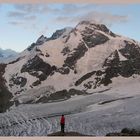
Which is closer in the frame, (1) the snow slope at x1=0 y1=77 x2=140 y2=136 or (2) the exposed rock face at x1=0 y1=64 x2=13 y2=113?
(1) the snow slope at x1=0 y1=77 x2=140 y2=136

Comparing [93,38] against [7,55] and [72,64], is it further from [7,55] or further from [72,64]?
[7,55]

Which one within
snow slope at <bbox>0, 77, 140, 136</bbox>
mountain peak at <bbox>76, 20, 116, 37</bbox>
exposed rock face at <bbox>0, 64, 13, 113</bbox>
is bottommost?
snow slope at <bbox>0, 77, 140, 136</bbox>

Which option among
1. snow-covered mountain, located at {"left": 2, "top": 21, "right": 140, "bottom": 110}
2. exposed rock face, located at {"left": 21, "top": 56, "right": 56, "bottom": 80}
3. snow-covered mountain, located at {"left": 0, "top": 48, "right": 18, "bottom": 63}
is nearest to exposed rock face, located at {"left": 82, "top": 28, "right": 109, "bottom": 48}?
snow-covered mountain, located at {"left": 2, "top": 21, "right": 140, "bottom": 110}

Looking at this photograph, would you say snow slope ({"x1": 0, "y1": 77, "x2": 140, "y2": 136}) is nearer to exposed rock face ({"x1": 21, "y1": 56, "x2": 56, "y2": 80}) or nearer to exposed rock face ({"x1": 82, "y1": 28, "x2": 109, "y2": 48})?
exposed rock face ({"x1": 21, "y1": 56, "x2": 56, "y2": 80})

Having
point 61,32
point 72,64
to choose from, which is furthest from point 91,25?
point 72,64

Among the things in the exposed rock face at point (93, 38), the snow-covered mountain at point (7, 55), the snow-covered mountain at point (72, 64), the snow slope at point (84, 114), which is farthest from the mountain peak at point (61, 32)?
the snow slope at point (84, 114)

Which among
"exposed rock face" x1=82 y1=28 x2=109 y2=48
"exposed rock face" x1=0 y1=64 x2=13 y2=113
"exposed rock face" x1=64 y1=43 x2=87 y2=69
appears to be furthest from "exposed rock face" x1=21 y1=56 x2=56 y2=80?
"exposed rock face" x1=82 y1=28 x2=109 y2=48

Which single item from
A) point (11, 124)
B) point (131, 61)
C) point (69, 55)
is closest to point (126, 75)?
point (131, 61)

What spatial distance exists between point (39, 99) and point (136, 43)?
3.48ft

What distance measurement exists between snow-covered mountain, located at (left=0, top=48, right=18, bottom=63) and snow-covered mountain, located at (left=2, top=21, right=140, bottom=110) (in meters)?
0.05

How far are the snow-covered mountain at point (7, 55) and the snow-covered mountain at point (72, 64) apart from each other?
52mm

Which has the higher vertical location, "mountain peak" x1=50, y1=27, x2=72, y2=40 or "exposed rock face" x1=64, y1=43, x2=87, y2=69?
"mountain peak" x1=50, y1=27, x2=72, y2=40

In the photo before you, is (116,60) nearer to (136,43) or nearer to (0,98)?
(136,43)

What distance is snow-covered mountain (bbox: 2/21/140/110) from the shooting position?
6.27 metres
